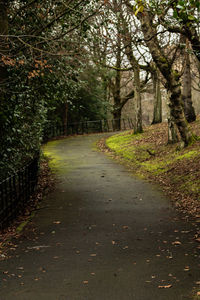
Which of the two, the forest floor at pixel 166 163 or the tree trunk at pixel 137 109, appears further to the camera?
the tree trunk at pixel 137 109

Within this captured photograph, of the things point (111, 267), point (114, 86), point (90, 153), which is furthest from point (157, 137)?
point (114, 86)

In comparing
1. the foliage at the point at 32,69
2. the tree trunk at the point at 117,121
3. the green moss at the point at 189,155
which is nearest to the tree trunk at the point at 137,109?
the green moss at the point at 189,155

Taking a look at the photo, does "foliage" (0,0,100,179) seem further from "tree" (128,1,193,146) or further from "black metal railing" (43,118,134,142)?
"black metal railing" (43,118,134,142)

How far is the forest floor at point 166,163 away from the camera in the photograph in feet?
33.3

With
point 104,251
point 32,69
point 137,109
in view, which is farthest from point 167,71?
point 104,251

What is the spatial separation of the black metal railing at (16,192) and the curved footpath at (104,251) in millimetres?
588

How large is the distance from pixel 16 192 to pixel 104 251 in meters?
3.59

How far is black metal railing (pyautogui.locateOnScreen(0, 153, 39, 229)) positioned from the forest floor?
13.4 ft

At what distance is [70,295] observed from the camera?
4664mm

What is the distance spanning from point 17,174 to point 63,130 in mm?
26311

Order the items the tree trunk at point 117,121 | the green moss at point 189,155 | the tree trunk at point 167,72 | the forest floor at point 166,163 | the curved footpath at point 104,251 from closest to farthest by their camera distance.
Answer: the curved footpath at point 104,251 → the forest floor at point 166,163 → the green moss at point 189,155 → the tree trunk at point 167,72 → the tree trunk at point 117,121

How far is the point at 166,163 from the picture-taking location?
14.8 m

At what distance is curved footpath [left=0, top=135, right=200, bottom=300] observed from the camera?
15.8 ft

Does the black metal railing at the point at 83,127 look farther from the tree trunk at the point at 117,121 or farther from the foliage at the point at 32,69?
the foliage at the point at 32,69
